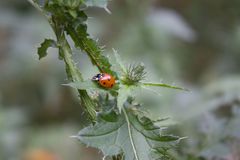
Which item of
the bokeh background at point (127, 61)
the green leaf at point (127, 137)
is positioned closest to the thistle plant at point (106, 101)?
the green leaf at point (127, 137)

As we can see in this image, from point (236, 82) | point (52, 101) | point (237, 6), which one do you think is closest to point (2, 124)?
point (236, 82)

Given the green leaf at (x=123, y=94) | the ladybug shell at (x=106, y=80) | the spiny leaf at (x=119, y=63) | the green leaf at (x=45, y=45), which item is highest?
the green leaf at (x=45, y=45)

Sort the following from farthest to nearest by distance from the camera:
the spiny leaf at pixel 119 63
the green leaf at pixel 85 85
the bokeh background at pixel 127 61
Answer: the bokeh background at pixel 127 61 → the spiny leaf at pixel 119 63 → the green leaf at pixel 85 85

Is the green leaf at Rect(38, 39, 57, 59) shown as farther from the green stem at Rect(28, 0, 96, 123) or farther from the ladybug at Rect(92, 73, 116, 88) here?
the ladybug at Rect(92, 73, 116, 88)

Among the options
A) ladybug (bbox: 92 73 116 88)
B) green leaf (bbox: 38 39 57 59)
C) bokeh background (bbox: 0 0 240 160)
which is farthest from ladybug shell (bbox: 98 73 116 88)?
bokeh background (bbox: 0 0 240 160)

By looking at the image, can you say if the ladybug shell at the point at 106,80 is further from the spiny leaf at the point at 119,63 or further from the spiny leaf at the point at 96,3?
the spiny leaf at the point at 96,3

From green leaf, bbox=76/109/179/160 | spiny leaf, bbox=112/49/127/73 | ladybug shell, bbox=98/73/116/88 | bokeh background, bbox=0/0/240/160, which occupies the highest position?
bokeh background, bbox=0/0/240/160

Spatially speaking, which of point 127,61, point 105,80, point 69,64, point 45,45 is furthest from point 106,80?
point 127,61
